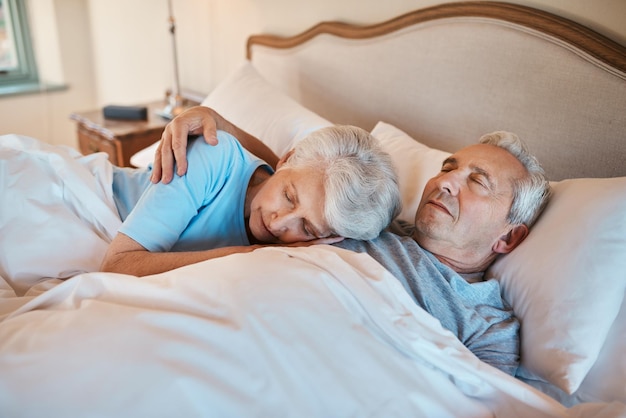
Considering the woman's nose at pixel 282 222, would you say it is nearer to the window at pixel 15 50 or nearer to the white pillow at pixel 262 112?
the white pillow at pixel 262 112

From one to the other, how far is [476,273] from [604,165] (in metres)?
0.44

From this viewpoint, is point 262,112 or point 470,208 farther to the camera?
point 262,112

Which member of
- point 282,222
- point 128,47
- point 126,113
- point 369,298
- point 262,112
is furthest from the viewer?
point 128,47

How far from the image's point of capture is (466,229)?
114 cm

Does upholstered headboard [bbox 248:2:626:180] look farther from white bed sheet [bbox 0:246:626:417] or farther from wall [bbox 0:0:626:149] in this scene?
white bed sheet [bbox 0:246:626:417]

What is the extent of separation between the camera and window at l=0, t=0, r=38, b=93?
3.21 meters

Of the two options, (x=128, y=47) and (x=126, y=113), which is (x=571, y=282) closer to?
(x=126, y=113)

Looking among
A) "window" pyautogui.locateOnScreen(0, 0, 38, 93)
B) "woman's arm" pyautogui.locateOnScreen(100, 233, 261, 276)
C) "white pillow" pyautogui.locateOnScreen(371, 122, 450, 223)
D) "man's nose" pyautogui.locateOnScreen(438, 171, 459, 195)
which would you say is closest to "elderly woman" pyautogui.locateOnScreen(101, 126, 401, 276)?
"woman's arm" pyautogui.locateOnScreen(100, 233, 261, 276)

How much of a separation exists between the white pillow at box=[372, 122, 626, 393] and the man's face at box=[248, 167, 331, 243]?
444 mm

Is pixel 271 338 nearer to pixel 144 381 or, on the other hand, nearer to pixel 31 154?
pixel 144 381

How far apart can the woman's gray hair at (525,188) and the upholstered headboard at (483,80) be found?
0.80 feet

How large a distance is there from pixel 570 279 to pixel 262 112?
1.15 metres

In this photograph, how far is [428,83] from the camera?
1.64 meters

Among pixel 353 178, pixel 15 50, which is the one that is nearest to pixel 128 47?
pixel 15 50
